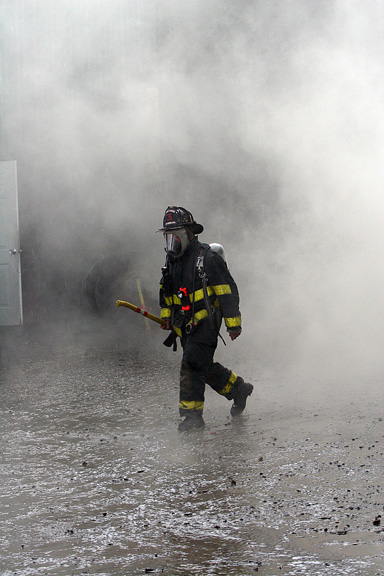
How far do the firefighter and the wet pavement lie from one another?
0.58ft

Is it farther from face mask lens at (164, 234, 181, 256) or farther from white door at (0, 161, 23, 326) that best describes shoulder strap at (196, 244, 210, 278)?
white door at (0, 161, 23, 326)

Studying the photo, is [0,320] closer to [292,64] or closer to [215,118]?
[215,118]

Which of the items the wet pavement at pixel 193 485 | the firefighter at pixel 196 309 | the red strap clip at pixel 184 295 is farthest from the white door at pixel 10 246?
the red strap clip at pixel 184 295

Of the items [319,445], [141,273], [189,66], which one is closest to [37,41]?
[189,66]

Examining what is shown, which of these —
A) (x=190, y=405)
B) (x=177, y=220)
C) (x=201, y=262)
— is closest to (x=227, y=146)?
(x=177, y=220)

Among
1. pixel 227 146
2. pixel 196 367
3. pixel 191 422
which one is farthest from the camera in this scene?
pixel 227 146

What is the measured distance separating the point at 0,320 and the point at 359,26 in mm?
5340

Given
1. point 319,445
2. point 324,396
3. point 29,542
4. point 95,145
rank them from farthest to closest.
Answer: point 95,145 → point 324,396 → point 319,445 → point 29,542

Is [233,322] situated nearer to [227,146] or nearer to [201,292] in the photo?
[201,292]

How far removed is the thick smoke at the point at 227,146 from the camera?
19.9 ft

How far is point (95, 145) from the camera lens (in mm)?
7496

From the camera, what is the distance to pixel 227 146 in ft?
22.6

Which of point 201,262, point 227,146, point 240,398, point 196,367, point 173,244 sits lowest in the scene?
point 240,398

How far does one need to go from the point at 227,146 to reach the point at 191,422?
3.97m
